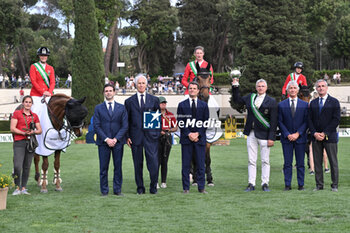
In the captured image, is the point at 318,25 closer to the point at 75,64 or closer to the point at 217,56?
the point at 217,56

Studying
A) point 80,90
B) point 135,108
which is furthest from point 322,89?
point 80,90

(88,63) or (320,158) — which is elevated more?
(88,63)

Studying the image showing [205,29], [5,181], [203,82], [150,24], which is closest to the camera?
[5,181]

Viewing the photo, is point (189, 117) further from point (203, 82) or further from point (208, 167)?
point (208, 167)

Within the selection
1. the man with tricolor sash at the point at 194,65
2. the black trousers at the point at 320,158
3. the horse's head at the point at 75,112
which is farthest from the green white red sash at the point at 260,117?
the horse's head at the point at 75,112

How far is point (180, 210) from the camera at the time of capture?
25.4ft

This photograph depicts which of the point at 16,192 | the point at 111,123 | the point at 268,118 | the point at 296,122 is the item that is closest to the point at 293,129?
the point at 296,122

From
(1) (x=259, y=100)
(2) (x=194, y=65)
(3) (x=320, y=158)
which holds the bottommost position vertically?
(3) (x=320, y=158)

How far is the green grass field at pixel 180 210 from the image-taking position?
22.1 feet

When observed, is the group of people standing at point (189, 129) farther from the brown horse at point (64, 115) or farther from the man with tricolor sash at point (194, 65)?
the man with tricolor sash at point (194, 65)

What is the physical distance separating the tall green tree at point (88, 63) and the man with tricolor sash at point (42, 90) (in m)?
20.0

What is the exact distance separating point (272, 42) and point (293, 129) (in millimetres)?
31250

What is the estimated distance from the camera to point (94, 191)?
981cm

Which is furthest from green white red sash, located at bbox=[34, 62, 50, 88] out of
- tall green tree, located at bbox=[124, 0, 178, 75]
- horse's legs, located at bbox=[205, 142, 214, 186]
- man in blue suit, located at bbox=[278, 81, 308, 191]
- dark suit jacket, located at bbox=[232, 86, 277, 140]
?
tall green tree, located at bbox=[124, 0, 178, 75]
